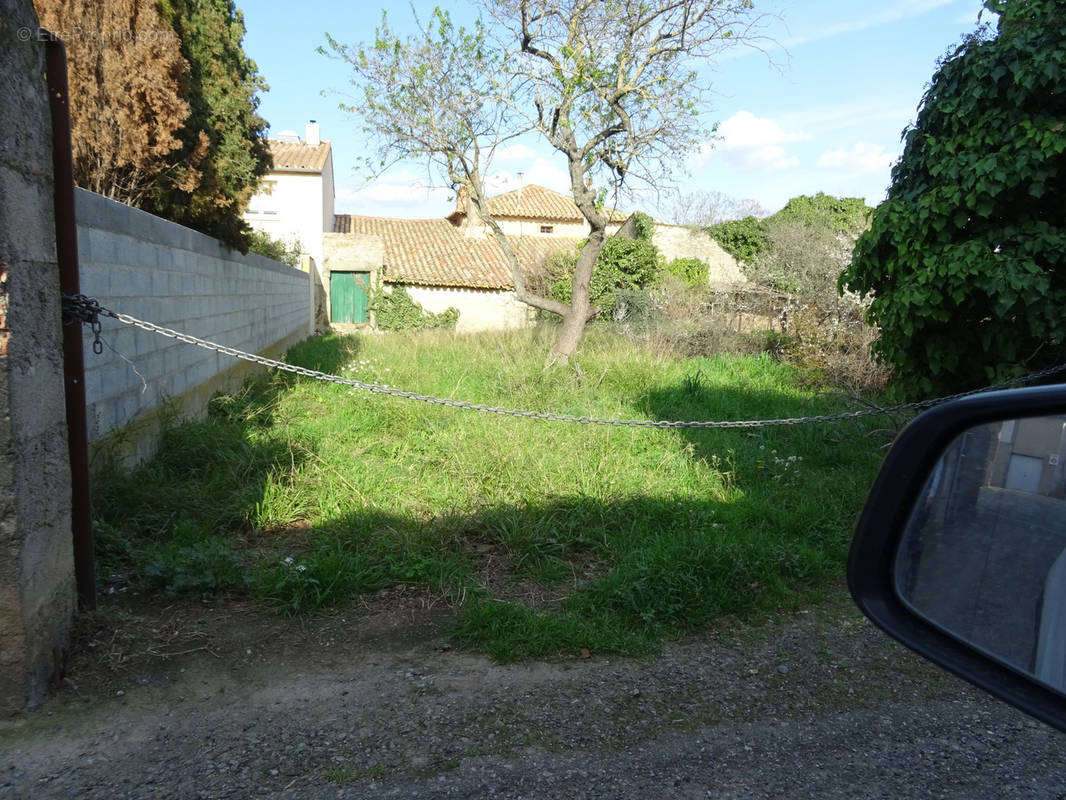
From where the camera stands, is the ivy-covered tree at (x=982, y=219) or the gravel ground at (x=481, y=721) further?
the ivy-covered tree at (x=982, y=219)

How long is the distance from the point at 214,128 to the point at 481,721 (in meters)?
8.32

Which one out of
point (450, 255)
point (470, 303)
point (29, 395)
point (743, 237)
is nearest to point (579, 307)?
point (29, 395)

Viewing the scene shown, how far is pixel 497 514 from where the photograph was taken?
→ 516 cm

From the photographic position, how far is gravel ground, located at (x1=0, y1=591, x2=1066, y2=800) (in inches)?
105

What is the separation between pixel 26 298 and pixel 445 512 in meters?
2.96

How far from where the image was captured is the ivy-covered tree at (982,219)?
4.61 meters

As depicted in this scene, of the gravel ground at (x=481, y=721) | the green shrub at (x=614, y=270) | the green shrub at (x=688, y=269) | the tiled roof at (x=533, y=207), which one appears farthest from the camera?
the tiled roof at (x=533, y=207)

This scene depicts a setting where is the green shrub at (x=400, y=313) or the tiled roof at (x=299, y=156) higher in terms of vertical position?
the tiled roof at (x=299, y=156)

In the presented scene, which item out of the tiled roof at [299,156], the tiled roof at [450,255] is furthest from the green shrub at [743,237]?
the tiled roof at [299,156]

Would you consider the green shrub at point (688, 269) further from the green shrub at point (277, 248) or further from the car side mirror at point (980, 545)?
the car side mirror at point (980, 545)

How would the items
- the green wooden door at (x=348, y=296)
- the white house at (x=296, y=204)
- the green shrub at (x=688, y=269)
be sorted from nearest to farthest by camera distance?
the green shrub at (x=688, y=269) < the green wooden door at (x=348, y=296) < the white house at (x=296, y=204)

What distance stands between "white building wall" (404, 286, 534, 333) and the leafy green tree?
630 inches

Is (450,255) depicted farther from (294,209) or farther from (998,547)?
(998,547)

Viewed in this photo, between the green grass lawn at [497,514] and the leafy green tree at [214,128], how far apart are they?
208 cm
